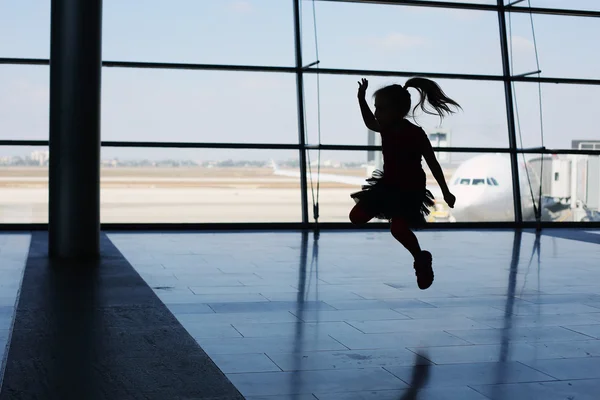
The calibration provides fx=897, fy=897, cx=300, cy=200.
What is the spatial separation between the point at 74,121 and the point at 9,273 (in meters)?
1.30

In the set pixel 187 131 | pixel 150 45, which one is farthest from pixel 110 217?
pixel 150 45

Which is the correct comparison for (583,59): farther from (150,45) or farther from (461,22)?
(150,45)

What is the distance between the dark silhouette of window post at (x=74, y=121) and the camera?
22.2 feet

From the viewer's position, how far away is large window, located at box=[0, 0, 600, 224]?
35.5 ft

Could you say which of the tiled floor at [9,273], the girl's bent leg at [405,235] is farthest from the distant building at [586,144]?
the girl's bent leg at [405,235]

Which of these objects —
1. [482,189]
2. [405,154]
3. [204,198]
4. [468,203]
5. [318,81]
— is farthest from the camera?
[204,198]

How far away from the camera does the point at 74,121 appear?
6.78 metres

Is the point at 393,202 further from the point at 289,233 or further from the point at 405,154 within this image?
the point at 289,233

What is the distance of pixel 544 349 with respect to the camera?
3.98m

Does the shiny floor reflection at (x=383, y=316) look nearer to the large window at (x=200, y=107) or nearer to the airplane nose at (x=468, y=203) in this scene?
the large window at (x=200, y=107)

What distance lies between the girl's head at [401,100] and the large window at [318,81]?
18.3ft

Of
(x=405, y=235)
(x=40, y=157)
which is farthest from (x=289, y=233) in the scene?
(x=405, y=235)

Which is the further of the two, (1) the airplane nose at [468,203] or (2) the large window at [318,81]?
(1) the airplane nose at [468,203]

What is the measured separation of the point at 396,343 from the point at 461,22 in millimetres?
11508
